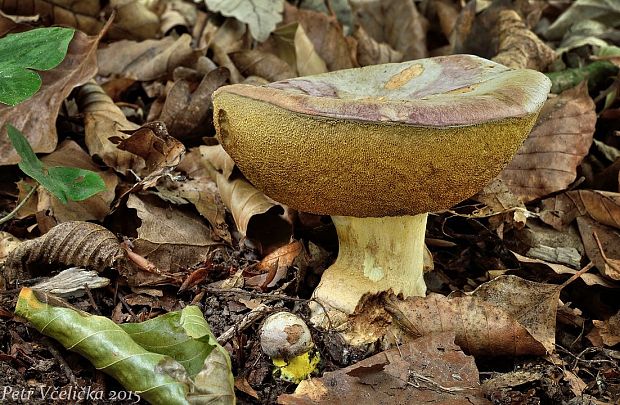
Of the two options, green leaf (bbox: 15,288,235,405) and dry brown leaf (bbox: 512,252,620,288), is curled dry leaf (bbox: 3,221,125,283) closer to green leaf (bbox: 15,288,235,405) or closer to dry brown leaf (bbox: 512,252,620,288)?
green leaf (bbox: 15,288,235,405)

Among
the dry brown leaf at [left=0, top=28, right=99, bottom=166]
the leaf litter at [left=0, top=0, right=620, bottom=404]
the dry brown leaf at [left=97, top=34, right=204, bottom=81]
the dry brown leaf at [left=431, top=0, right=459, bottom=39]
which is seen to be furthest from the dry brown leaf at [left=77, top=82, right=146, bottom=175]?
the dry brown leaf at [left=431, top=0, right=459, bottom=39]

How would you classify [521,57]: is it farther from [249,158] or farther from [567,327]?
[249,158]

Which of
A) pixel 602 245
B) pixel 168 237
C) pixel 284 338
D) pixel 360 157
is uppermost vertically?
pixel 360 157

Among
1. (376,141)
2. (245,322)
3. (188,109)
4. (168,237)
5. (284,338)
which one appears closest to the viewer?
(376,141)

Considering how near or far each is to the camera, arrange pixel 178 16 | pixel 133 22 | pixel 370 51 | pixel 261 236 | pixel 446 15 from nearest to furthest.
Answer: pixel 261 236 < pixel 133 22 < pixel 178 16 < pixel 370 51 < pixel 446 15

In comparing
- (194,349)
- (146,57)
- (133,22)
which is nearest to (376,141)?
(194,349)

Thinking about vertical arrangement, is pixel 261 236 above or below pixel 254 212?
below

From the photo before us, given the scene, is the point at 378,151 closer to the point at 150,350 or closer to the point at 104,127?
the point at 150,350
